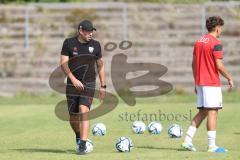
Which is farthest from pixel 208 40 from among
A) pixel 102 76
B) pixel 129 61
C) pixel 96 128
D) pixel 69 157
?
pixel 129 61

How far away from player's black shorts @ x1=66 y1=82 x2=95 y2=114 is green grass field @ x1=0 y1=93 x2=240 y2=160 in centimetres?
82

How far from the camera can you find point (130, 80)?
29.6m

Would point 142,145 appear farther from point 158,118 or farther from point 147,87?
point 147,87

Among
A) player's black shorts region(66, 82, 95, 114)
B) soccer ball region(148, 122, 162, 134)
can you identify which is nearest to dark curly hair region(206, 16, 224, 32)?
player's black shorts region(66, 82, 95, 114)

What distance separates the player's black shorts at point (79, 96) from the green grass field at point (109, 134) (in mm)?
817

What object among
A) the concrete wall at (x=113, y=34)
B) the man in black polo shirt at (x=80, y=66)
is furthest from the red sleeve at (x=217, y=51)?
the concrete wall at (x=113, y=34)

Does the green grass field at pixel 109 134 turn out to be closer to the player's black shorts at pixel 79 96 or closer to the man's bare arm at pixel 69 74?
the player's black shorts at pixel 79 96

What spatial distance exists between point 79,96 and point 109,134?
343 centimetres

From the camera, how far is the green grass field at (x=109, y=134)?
12617mm

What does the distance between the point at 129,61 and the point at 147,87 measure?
2606mm

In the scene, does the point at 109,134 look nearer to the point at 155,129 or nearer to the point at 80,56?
the point at 155,129

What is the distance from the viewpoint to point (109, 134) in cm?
1647

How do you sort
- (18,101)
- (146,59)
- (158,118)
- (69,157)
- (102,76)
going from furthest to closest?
(146,59) → (18,101) → (158,118) → (102,76) → (69,157)

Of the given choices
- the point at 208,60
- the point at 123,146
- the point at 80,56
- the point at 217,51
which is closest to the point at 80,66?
the point at 80,56
